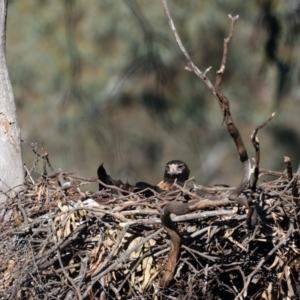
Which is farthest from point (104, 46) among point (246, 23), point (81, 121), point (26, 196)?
point (26, 196)

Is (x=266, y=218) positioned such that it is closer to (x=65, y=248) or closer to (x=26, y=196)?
(x=65, y=248)

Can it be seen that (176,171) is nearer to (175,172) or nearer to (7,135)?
(175,172)

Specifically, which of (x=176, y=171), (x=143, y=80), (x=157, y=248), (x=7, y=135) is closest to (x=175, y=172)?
(x=176, y=171)

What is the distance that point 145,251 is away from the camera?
176 inches

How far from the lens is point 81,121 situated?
717cm

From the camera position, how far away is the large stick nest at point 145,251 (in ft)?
14.2

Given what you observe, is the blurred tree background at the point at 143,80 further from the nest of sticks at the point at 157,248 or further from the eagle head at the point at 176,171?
the nest of sticks at the point at 157,248

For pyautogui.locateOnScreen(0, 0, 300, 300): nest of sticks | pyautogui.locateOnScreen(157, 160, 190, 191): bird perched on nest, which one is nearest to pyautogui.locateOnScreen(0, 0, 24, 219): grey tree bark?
pyautogui.locateOnScreen(0, 0, 300, 300): nest of sticks

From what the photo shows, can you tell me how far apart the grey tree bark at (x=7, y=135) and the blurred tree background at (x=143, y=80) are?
5.64 ft

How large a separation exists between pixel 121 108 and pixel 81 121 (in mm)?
398

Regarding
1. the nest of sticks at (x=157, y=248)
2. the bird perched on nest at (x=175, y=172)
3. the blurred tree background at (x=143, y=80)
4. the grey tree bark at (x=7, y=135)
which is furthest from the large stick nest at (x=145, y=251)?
the blurred tree background at (x=143, y=80)

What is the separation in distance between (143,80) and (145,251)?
2982 mm

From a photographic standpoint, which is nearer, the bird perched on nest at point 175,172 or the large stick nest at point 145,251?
the large stick nest at point 145,251

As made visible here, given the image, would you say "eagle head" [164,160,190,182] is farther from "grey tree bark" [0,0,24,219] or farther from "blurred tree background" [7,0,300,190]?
"grey tree bark" [0,0,24,219]
